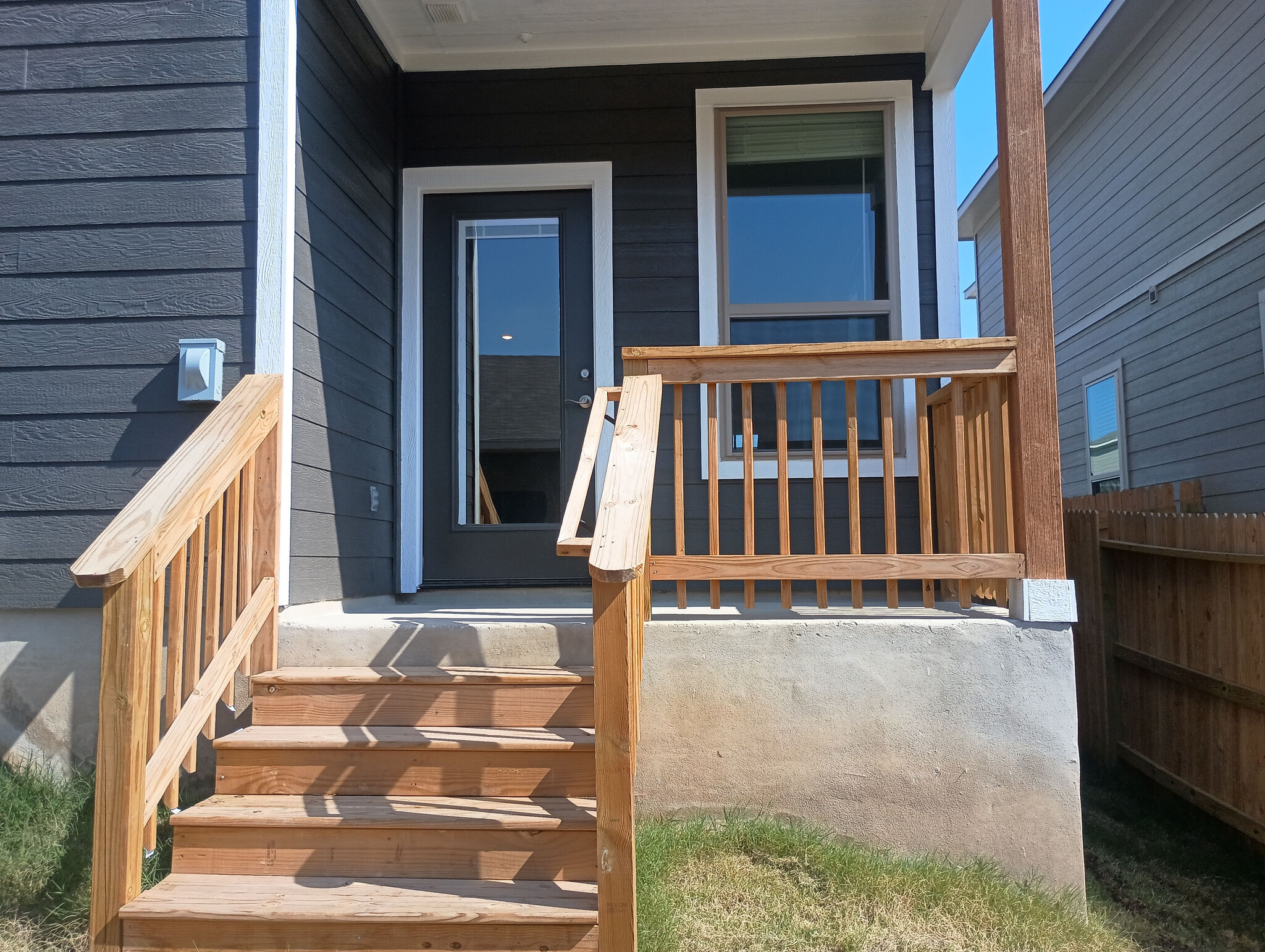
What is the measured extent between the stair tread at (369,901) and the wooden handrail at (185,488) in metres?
0.77

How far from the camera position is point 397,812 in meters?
2.41

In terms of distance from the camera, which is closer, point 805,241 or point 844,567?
point 844,567

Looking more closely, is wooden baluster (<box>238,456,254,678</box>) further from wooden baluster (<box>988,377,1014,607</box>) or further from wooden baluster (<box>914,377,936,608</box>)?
wooden baluster (<box>988,377,1014,607</box>)

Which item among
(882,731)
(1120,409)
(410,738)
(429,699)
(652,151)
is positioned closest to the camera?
(410,738)

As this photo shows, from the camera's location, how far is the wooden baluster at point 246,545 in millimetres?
2881

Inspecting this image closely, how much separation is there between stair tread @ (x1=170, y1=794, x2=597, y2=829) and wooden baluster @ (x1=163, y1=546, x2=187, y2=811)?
3.1 inches

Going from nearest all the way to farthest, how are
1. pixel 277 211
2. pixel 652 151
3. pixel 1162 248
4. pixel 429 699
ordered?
pixel 429 699 < pixel 277 211 < pixel 652 151 < pixel 1162 248

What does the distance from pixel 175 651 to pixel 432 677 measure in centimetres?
70

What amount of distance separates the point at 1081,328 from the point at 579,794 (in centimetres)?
783

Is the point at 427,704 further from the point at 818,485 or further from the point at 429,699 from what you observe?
the point at 818,485

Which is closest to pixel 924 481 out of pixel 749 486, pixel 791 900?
pixel 749 486

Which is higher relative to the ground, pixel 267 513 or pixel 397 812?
pixel 267 513

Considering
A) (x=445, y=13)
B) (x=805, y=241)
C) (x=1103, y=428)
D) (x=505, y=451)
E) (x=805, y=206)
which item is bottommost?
(x=505, y=451)

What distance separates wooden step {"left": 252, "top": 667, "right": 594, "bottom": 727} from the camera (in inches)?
109
